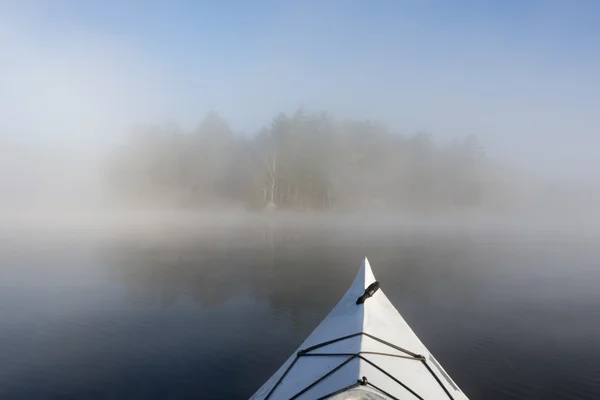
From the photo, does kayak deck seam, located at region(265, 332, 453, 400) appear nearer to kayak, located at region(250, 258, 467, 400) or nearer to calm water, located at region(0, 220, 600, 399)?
kayak, located at region(250, 258, 467, 400)

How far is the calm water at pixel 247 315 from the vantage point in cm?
1016

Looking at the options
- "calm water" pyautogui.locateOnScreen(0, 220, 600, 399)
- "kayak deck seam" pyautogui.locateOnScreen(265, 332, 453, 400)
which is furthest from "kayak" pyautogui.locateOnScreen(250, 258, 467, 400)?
"calm water" pyautogui.locateOnScreen(0, 220, 600, 399)

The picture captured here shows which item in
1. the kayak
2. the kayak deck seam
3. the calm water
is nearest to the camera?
the kayak

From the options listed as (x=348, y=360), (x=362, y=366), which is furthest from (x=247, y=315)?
(x=362, y=366)

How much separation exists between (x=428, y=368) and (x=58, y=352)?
996 cm

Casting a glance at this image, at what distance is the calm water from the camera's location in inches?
400

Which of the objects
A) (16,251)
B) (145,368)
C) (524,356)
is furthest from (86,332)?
(16,251)

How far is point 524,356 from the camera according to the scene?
1162cm

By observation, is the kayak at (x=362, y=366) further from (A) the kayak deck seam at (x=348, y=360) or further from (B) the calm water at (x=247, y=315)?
(B) the calm water at (x=247, y=315)

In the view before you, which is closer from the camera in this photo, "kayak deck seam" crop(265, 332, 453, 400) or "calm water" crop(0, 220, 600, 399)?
"kayak deck seam" crop(265, 332, 453, 400)

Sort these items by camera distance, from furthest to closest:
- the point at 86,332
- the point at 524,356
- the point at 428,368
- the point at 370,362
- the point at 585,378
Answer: the point at 86,332 → the point at 524,356 → the point at 585,378 → the point at 428,368 → the point at 370,362

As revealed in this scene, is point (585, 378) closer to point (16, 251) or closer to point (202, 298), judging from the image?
point (202, 298)

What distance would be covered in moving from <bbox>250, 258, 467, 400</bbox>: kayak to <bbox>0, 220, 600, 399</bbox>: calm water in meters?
1.90

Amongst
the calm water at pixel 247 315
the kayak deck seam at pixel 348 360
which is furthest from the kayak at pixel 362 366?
the calm water at pixel 247 315
